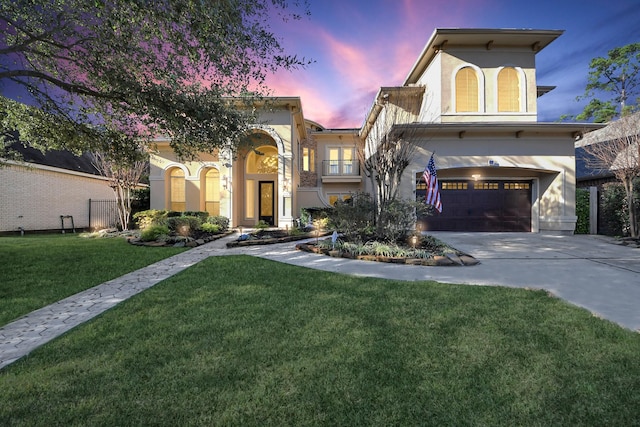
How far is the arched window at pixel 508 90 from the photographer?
40.9 ft

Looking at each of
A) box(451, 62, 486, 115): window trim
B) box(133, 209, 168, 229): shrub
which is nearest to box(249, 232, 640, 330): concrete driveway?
box(133, 209, 168, 229): shrub

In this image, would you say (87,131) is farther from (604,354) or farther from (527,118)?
(527,118)

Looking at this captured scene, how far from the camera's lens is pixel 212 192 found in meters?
16.1

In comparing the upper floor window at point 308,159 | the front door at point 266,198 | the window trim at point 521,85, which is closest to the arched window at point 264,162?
the front door at point 266,198

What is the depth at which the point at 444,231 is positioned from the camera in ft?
42.0

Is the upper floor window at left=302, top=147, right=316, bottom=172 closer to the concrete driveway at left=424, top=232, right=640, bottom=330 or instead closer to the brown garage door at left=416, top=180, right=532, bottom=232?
the brown garage door at left=416, top=180, right=532, bottom=232

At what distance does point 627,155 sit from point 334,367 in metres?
13.9

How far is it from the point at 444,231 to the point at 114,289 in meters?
12.4

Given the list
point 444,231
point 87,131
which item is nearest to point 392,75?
point 444,231

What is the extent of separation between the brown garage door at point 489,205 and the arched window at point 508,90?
3.42m

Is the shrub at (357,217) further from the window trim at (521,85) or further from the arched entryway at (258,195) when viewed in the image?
the window trim at (521,85)

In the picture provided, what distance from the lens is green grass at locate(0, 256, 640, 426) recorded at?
183cm

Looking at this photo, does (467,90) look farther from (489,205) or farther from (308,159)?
(308,159)

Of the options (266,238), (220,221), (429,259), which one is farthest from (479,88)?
(220,221)
